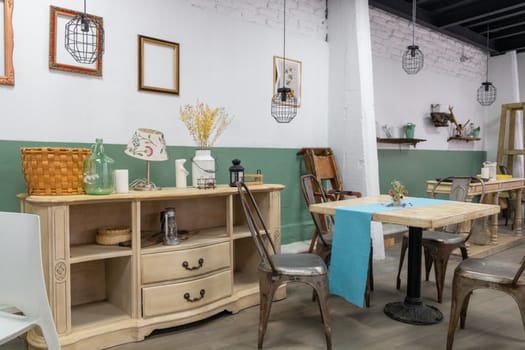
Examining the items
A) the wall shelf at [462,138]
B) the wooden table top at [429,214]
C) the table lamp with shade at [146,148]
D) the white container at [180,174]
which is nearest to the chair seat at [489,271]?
the wooden table top at [429,214]

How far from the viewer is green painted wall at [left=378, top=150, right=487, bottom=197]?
5.54m

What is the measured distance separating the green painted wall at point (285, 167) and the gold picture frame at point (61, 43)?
1.74 ft

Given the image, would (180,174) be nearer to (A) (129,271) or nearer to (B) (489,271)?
(A) (129,271)

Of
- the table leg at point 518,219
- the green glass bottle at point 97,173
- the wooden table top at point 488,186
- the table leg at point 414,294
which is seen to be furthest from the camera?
the table leg at point 518,219

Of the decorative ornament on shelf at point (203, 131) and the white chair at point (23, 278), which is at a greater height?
the decorative ornament on shelf at point (203, 131)

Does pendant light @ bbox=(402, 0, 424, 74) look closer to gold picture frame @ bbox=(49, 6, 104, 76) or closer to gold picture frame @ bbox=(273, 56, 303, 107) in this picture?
gold picture frame @ bbox=(273, 56, 303, 107)

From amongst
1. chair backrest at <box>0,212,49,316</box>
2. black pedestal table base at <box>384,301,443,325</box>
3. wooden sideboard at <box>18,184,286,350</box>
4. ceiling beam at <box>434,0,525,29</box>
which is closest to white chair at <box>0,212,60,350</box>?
chair backrest at <box>0,212,49,316</box>

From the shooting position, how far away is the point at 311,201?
3318 mm

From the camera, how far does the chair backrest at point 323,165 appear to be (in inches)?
172

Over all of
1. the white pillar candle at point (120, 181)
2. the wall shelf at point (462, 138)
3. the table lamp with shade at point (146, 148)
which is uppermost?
the wall shelf at point (462, 138)

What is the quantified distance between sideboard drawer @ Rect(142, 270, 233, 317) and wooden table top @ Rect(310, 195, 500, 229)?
2.74ft

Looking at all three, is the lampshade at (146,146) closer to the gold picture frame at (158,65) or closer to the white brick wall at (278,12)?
the gold picture frame at (158,65)

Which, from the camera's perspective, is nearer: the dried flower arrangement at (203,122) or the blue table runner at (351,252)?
the blue table runner at (351,252)

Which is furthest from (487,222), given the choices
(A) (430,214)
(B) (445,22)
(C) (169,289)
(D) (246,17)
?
(C) (169,289)
